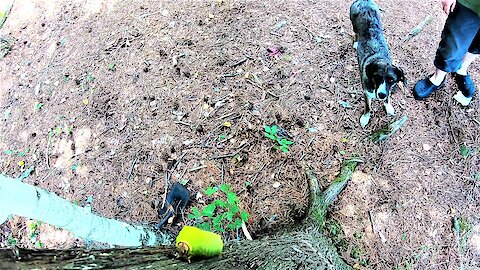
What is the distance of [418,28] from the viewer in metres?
4.07

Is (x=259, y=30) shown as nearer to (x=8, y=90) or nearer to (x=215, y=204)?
(x=215, y=204)

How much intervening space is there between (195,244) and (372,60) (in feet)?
7.47

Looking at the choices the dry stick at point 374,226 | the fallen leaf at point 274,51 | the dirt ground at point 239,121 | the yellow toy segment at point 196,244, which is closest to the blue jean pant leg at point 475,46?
the dirt ground at point 239,121

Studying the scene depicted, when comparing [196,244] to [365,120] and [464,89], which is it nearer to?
[365,120]

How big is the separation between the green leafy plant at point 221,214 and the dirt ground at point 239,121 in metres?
0.07

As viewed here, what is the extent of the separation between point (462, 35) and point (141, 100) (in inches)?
106

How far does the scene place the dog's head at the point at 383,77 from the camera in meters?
3.09

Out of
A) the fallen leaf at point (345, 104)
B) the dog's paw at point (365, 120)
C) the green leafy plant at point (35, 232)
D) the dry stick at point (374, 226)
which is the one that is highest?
the fallen leaf at point (345, 104)

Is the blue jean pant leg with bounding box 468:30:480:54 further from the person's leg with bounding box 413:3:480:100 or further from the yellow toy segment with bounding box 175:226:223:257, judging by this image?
the yellow toy segment with bounding box 175:226:223:257

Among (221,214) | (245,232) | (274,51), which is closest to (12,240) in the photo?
(221,214)

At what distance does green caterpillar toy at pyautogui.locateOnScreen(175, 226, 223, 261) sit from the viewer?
5.59 feet

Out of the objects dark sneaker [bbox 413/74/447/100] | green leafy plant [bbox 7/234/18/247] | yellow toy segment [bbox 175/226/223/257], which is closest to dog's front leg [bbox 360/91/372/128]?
dark sneaker [bbox 413/74/447/100]

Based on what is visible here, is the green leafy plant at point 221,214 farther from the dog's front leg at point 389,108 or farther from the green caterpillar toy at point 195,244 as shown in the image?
the dog's front leg at point 389,108

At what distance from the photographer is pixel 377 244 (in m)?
2.92
